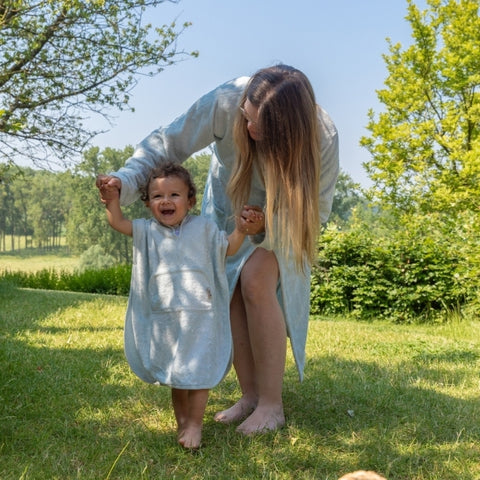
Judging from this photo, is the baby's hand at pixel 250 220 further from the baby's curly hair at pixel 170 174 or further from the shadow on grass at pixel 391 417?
the shadow on grass at pixel 391 417

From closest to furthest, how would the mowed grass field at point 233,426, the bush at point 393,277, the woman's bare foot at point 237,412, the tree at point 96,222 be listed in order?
the mowed grass field at point 233,426 → the woman's bare foot at point 237,412 → the bush at point 393,277 → the tree at point 96,222

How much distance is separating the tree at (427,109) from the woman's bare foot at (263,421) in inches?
562

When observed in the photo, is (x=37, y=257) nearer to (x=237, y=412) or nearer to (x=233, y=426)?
(x=237, y=412)

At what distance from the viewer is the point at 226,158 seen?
2.92 metres

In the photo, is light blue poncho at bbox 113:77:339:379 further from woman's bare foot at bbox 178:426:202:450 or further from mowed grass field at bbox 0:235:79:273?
mowed grass field at bbox 0:235:79:273

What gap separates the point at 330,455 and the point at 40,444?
120cm

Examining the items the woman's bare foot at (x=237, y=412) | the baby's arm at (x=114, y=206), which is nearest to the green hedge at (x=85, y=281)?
the woman's bare foot at (x=237, y=412)

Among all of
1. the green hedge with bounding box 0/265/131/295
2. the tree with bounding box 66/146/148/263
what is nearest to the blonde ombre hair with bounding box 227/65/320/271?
the green hedge with bounding box 0/265/131/295

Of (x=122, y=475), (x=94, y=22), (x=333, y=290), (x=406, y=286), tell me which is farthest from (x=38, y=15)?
(x=122, y=475)

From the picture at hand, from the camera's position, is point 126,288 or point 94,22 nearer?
point 94,22

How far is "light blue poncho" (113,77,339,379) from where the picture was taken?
2.73 m

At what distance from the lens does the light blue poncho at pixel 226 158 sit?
2.73m

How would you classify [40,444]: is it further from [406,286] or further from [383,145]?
[383,145]

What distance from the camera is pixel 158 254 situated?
258cm
